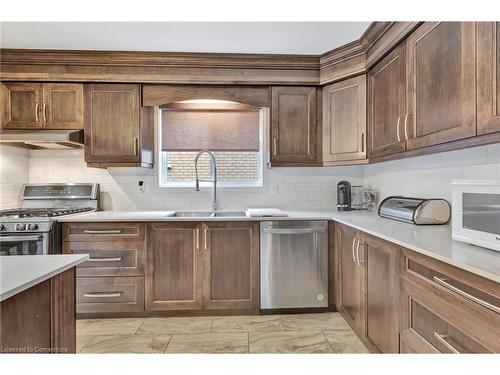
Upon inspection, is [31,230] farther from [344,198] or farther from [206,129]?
[344,198]

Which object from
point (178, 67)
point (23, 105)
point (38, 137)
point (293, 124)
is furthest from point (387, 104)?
point (23, 105)

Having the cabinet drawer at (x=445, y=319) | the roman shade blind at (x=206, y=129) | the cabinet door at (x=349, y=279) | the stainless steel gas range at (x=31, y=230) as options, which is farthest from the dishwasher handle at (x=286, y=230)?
the stainless steel gas range at (x=31, y=230)

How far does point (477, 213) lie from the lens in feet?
4.56

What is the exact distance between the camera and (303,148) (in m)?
2.99

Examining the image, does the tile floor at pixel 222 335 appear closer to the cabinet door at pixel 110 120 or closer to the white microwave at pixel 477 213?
the white microwave at pixel 477 213

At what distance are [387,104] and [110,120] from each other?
96.4 inches

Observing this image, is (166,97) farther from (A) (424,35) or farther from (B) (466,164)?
(B) (466,164)

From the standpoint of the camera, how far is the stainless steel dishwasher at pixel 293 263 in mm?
2703

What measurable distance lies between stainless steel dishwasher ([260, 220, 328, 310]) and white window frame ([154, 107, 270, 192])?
0.76 meters

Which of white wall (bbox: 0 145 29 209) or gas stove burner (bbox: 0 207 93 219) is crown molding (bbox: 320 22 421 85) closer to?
gas stove burner (bbox: 0 207 93 219)

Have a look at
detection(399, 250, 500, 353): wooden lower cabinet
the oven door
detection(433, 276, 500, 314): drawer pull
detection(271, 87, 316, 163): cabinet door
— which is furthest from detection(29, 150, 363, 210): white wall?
detection(433, 276, 500, 314): drawer pull

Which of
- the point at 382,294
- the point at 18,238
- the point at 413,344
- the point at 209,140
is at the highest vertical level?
the point at 209,140

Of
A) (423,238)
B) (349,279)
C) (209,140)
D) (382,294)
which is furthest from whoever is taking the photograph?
(209,140)

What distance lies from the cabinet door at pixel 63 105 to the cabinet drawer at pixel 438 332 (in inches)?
120
